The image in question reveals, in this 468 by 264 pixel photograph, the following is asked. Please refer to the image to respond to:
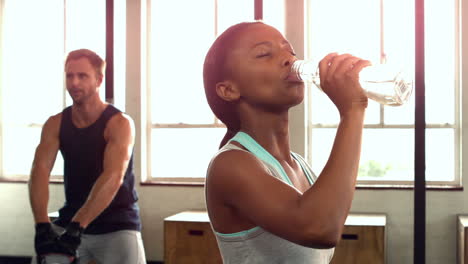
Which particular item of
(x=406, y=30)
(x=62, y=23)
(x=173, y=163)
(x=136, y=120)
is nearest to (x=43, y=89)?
(x=62, y=23)

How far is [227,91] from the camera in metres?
1.00

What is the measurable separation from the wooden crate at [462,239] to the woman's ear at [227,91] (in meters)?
3.14

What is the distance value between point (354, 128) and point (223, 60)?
260 millimetres

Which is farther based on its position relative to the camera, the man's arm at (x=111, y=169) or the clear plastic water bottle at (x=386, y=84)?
the man's arm at (x=111, y=169)

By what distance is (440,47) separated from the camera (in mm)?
4344

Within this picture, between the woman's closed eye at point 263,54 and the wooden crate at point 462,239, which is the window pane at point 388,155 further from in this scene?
the woman's closed eye at point 263,54

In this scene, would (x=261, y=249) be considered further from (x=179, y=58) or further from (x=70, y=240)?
(x=179, y=58)

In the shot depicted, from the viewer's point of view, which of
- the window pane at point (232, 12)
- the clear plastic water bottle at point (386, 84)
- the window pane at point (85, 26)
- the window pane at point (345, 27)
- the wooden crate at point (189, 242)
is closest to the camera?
the clear plastic water bottle at point (386, 84)

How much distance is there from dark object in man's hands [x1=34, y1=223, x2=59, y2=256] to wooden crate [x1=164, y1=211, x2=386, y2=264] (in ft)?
6.61

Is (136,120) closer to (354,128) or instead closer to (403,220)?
(403,220)

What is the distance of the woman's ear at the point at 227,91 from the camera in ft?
3.24

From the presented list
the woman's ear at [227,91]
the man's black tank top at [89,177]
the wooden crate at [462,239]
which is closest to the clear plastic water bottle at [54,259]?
the man's black tank top at [89,177]

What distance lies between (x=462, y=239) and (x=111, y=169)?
2611mm

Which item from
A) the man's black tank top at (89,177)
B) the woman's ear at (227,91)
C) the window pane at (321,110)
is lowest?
the man's black tank top at (89,177)
